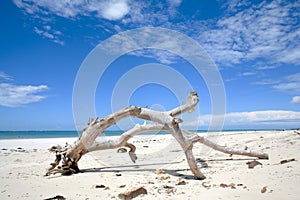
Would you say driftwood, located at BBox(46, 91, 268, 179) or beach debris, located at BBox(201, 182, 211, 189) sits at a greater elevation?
driftwood, located at BBox(46, 91, 268, 179)

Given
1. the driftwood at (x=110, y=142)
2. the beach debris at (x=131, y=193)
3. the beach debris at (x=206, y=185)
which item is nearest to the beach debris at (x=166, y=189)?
the beach debris at (x=131, y=193)

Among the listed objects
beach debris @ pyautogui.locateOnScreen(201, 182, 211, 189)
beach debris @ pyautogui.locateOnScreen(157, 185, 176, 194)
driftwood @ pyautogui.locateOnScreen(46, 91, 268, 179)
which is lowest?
beach debris @ pyautogui.locateOnScreen(157, 185, 176, 194)

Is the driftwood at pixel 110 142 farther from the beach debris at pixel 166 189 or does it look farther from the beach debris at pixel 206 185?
the beach debris at pixel 166 189

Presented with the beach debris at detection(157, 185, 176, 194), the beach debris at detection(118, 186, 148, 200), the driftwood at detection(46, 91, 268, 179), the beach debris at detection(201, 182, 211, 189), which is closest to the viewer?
the beach debris at detection(118, 186, 148, 200)

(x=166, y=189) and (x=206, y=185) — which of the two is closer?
(x=166, y=189)

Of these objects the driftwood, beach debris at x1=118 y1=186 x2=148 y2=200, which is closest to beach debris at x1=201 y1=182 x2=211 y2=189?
the driftwood

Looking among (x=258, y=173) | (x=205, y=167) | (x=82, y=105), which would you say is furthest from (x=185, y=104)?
(x=82, y=105)

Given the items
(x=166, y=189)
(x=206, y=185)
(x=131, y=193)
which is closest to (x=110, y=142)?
(x=166, y=189)

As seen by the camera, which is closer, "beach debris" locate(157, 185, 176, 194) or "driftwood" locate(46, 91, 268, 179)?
"beach debris" locate(157, 185, 176, 194)

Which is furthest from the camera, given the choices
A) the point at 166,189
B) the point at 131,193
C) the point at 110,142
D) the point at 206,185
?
the point at 110,142

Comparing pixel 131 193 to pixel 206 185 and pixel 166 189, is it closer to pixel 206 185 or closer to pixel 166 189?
pixel 166 189

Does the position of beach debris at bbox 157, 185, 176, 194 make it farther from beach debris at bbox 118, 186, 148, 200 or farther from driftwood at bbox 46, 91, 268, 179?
driftwood at bbox 46, 91, 268, 179

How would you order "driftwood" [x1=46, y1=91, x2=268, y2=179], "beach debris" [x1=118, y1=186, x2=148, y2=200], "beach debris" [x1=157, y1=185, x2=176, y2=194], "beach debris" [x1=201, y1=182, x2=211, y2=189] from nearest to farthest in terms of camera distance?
"beach debris" [x1=118, y1=186, x2=148, y2=200] → "beach debris" [x1=157, y1=185, x2=176, y2=194] → "beach debris" [x1=201, y1=182, x2=211, y2=189] → "driftwood" [x1=46, y1=91, x2=268, y2=179]

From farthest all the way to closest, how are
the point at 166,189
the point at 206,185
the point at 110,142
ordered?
the point at 110,142
the point at 206,185
the point at 166,189
